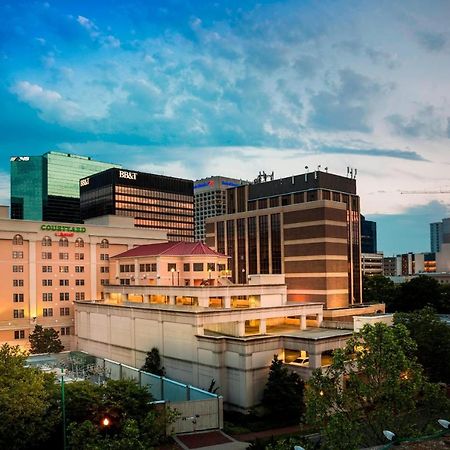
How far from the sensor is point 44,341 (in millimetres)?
90250

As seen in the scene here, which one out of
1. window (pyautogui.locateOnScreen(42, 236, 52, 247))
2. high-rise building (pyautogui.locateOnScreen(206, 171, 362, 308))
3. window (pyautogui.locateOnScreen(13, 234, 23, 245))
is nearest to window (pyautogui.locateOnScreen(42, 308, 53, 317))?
window (pyautogui.locateOnScreen(42, 236, 52, 247))

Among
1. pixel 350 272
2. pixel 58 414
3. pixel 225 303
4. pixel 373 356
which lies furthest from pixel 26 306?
pixel 373 356

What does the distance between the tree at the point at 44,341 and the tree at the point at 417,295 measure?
82.8m

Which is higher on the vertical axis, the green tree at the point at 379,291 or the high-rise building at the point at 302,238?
the high-rise building at the point at 302,238

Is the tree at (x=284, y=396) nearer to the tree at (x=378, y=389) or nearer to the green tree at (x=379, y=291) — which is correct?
the tree at (x=378, y=389)

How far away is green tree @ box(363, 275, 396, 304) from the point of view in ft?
442

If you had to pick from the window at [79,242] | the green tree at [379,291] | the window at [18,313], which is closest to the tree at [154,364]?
the window at [18,313]

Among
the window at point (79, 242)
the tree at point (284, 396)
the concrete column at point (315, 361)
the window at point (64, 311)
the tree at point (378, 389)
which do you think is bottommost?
the tree at point (284, 396)

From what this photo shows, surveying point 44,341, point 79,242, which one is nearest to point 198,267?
point 79,242

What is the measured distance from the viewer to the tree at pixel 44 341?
8981 centimetres

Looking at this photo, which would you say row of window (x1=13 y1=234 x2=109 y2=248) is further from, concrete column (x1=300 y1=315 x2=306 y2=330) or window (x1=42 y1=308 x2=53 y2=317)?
→ concrete column (x1=300 y1=315 x2=306 y2=330)

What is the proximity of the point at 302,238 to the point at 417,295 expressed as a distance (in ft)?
136

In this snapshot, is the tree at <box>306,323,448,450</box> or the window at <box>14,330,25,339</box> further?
the window at <box>14,330,25,339</box>

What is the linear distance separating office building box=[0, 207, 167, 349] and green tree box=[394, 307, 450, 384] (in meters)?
65.8
